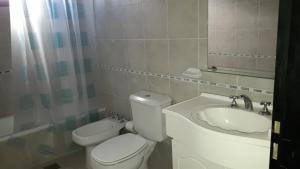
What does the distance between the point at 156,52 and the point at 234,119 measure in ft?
2.84

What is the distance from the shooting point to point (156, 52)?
6.64 feet

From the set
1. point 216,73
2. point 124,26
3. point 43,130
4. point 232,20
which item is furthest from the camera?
point 43,130

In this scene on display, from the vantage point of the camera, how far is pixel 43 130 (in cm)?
245

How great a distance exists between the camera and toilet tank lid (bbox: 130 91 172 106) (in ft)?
6.21

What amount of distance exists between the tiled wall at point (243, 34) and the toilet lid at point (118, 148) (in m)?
0.85

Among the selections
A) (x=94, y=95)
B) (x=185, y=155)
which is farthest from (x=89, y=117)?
(x=185, y=155)

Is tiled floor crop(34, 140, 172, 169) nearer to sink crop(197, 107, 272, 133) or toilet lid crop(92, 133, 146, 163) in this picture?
toilet lid crop(92, 133, 146, 163)

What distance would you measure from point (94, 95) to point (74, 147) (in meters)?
0.62

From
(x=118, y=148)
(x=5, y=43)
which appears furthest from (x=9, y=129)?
(x=118, y=148)

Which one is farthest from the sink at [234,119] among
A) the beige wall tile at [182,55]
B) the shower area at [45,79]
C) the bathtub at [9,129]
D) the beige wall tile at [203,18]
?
the bathtub at [9,129]

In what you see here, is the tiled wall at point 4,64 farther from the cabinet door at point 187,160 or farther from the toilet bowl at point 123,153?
the cabinet door at point 187,160

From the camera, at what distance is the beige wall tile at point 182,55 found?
1738mm

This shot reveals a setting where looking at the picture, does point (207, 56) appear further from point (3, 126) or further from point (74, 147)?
point (3, 126)

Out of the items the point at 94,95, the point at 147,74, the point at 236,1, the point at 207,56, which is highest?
the point at 236,1
